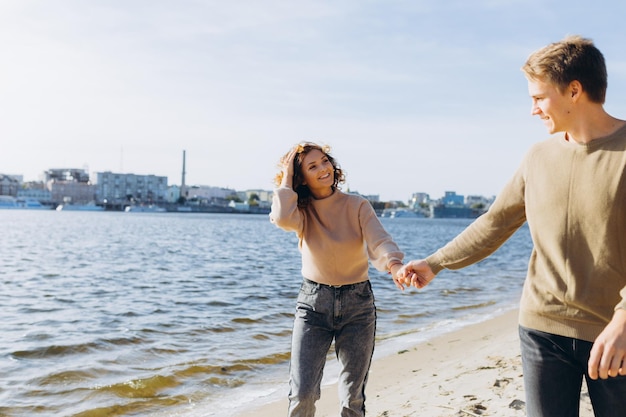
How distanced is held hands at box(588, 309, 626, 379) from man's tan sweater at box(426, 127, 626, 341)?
8 centimetres

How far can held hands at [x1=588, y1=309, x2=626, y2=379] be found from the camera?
223 cm

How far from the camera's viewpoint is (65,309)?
13.5m

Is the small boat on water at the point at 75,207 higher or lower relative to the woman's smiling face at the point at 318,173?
lower

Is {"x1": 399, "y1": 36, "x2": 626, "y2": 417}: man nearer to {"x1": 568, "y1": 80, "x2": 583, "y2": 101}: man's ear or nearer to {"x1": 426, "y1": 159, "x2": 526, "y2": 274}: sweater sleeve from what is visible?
{"x1": 568, "y1": 80, "x2": 583, "y2": 101}: man's ear

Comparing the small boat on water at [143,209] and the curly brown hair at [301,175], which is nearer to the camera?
the curly brown hair at [301,175]

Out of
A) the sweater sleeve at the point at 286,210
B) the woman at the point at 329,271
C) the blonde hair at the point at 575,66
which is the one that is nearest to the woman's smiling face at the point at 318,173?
the woman at the point at 329,271

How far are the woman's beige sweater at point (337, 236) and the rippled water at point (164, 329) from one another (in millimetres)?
3589

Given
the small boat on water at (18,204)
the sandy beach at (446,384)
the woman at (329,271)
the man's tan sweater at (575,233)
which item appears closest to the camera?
the man's tan sweater at (575,233)

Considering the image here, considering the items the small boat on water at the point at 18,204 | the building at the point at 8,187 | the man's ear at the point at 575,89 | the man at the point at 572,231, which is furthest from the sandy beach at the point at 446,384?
the building at the point at 8,187

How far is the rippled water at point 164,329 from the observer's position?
749cm

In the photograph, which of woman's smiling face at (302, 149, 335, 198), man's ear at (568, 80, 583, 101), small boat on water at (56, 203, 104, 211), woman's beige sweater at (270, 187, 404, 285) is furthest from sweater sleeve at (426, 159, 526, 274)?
small boat on water at (56, 203, 104, 211)

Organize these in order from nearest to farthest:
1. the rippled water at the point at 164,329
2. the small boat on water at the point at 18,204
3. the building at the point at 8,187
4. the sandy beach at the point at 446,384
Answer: the sandy beach at the point at 446,384 < the rippled water at the point at 164,329 < the small boat on water at the point at 18,204 < the building at the point at 8,187

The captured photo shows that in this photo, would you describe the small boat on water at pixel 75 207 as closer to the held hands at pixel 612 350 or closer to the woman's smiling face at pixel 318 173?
the woman's smiling face at pixel 318 173

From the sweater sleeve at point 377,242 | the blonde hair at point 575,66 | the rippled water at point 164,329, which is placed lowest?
the rippled water at point 164,329
